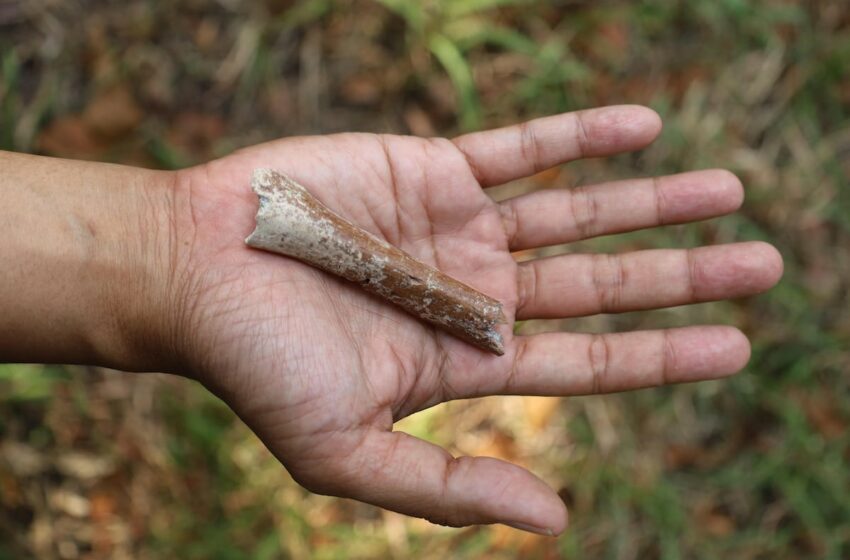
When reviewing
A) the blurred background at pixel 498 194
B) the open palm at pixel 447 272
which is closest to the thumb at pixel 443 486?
the open palm at pixel 447 272

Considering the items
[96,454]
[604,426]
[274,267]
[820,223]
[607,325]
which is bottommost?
[96,454]

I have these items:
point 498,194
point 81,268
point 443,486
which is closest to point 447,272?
point 443,486

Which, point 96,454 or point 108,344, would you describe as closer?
point 108,344

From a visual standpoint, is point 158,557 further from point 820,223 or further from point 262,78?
point 820,223

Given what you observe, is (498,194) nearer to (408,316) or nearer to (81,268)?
(408,316)

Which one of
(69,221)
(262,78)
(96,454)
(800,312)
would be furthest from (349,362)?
(800,312)

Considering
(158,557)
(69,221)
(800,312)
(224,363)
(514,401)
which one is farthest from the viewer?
(800,312)

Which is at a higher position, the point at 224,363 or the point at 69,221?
Result: the point at 69,221

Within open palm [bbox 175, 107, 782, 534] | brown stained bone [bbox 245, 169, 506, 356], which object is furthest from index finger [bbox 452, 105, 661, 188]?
brown stained bone [bbox 245, 169, 506, 356]

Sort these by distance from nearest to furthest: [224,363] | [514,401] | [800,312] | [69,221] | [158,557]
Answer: [224,363] < [69,221] < [158,557] < [514,401] < [800,312]
